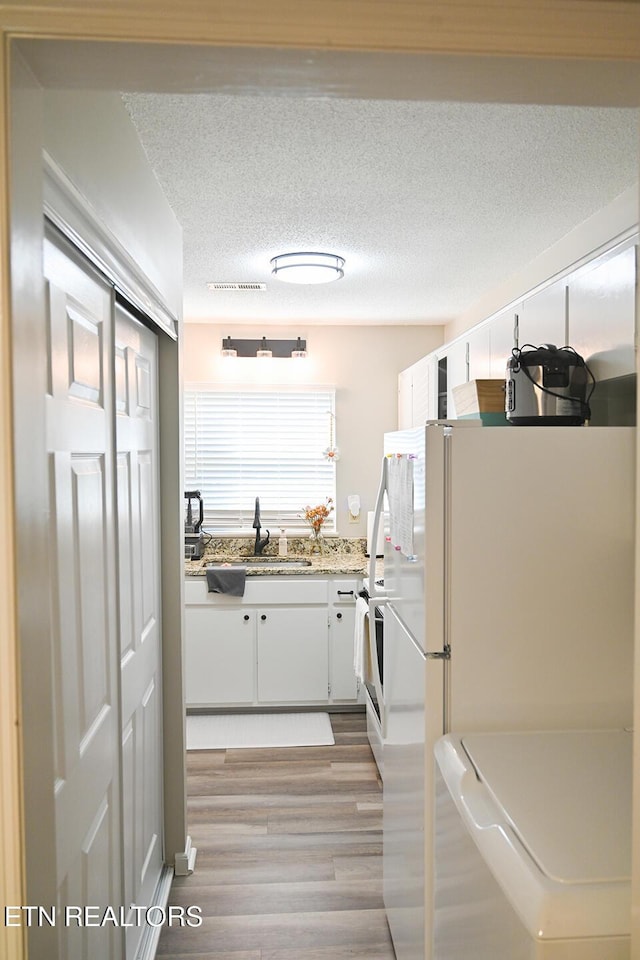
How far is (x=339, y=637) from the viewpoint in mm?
4305

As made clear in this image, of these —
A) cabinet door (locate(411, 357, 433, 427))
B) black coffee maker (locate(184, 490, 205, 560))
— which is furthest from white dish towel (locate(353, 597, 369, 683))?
black coffee maker (locate(184, 490, 205, 560))

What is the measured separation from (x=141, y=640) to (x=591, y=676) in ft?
4.46

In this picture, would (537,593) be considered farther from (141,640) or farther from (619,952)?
(141,640)

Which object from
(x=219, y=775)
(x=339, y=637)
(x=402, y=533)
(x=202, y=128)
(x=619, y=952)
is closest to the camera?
(x=619, y=952)

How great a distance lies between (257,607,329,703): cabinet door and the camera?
4273mm

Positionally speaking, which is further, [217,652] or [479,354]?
[217,652]

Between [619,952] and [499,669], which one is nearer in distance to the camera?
[619,952]

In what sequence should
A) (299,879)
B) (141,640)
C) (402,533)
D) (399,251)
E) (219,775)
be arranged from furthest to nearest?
(219,775) → (399,251) → (299,879) → (141,640) → (402,533)

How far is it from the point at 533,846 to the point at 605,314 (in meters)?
1.50

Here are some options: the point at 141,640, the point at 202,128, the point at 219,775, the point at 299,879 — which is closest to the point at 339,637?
the point at 219,775

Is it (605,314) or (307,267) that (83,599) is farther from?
(307,267)

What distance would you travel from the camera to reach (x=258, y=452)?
500 centimetres

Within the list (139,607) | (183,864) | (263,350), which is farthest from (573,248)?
(183,864)

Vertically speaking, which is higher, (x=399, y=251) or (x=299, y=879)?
(x=399, y=251)
